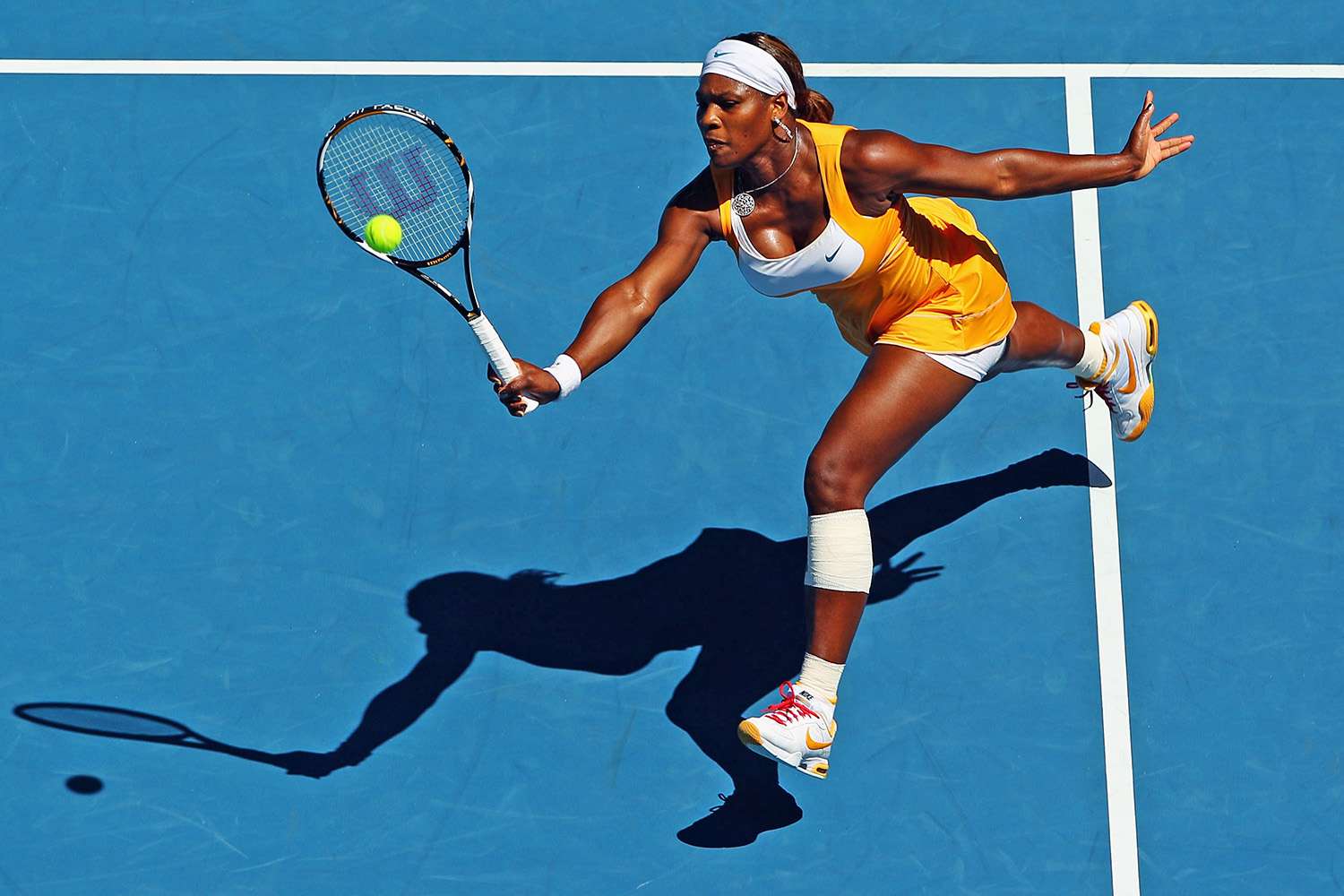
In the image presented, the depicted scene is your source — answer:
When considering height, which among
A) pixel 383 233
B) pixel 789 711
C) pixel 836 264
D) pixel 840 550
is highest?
pixel 836 264

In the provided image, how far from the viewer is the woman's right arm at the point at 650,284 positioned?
516cm

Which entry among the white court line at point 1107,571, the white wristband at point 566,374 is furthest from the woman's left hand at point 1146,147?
→ the white wristband at point 566,374

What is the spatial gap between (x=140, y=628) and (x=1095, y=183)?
347 centimetres

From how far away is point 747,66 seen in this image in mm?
4996

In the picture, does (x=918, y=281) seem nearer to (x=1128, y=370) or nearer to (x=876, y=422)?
(x=876, y=422)

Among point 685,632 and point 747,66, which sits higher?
point 747,66

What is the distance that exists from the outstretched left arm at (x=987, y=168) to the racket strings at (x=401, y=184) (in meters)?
1.25

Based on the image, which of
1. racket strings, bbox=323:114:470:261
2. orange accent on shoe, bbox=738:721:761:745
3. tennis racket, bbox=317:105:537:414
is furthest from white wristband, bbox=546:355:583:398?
orange accent on shoe, bbox=738:721:761:745

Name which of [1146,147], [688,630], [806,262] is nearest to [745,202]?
[806,262]

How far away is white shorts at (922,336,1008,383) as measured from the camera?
541 cm

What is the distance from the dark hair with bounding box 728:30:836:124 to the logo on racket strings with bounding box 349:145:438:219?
1.09 meters

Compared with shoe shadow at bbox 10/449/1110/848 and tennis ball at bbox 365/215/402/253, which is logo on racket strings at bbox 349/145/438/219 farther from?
shoe shadow at bbox 10/449/1110/848

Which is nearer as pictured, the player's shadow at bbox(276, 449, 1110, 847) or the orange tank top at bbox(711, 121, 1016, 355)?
the orange tank top at bbox(711, 121, 1016, 355)

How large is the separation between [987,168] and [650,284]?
1.03m
